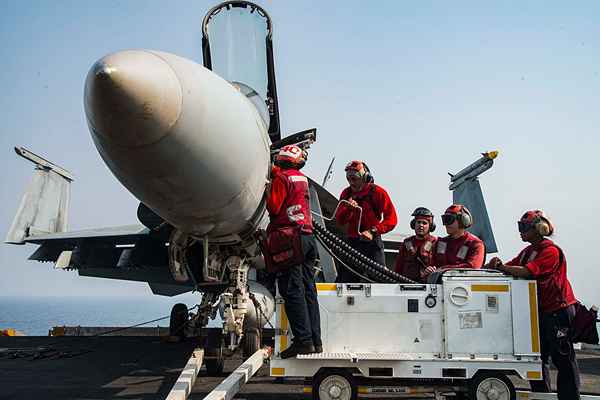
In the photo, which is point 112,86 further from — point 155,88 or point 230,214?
point 230,214

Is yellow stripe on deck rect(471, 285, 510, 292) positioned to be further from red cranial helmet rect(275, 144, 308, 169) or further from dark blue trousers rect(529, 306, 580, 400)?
red cranial helmet rect(275, 144, 308, 169)

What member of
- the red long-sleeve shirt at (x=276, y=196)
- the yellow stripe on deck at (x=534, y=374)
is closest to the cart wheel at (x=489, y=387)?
the yellow stripe on deck at (x=534, y=374)

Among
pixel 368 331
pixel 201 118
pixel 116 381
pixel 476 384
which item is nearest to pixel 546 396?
pixel 476 384

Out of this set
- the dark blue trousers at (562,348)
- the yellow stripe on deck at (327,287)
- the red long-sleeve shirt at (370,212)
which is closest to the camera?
the dark blue trousers at (562,348)

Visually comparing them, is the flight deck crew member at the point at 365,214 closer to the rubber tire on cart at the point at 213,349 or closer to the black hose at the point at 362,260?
the black hose at the point at 362,260

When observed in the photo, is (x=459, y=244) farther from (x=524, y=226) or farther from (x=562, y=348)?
(x=562, y=348)

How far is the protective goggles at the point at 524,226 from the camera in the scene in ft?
13.1

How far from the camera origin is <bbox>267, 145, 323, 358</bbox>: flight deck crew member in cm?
345

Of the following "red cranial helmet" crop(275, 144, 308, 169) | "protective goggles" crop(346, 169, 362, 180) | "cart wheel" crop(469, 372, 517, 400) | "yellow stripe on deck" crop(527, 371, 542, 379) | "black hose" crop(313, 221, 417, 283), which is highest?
"protective goggles" crop(346, 169, 362, 180)

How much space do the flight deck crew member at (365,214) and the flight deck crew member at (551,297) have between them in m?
1.36

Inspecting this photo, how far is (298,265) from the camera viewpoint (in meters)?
3.57

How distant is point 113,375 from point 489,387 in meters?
3.96

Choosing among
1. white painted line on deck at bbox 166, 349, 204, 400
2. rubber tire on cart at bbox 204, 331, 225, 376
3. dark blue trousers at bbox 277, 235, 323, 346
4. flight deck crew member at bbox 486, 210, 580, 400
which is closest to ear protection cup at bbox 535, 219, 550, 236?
flight deck crew member at bbox 486, 210, 580, 400

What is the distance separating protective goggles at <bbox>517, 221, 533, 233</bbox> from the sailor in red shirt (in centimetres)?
50
